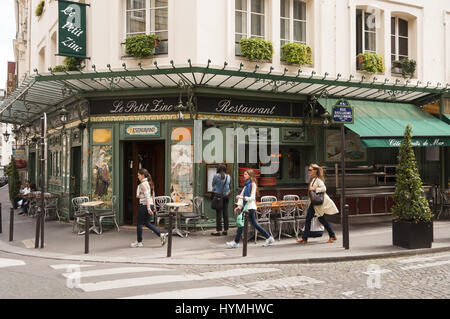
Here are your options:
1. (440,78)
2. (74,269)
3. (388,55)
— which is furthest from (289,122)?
(74,269)

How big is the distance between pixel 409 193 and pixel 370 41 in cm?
767

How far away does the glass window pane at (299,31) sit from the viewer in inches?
546

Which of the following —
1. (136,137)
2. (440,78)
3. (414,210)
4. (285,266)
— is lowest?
(285,266)

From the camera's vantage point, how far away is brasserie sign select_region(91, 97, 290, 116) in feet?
40.9

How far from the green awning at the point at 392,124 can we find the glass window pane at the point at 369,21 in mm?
2746

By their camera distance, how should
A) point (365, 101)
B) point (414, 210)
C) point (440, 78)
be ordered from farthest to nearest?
point (440, 78), point (365, 101), point (414, 210)

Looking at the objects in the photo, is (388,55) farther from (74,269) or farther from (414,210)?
(74,269)

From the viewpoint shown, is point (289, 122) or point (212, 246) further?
point (289, 122)

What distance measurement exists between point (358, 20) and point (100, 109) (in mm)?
9511

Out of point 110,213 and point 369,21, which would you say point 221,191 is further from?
point 369,21

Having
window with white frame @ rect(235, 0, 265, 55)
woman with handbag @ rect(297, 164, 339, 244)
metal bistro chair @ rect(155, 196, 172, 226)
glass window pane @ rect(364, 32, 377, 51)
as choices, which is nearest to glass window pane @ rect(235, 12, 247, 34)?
window with white frame @ rect(235, 0, 265, 55)

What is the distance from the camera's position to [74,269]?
7824 millimetres

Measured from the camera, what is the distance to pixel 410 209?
938cm

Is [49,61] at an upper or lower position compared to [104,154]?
upper
